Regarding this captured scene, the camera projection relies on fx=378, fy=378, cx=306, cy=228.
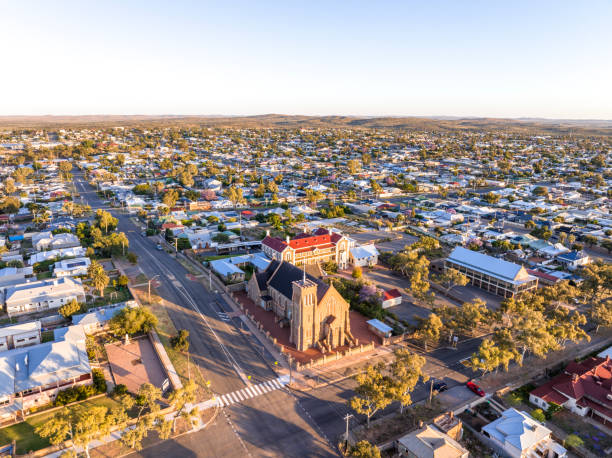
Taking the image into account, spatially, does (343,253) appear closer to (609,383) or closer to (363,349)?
(363,349)

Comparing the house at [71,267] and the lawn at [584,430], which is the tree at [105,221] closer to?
the house at [71,267]

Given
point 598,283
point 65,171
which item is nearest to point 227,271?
point 598,283

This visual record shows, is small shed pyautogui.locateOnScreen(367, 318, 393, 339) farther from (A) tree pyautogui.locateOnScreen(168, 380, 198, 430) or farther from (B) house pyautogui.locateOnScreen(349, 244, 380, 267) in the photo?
(A) tree pyautogui.locateOnScreen(168, 380, 198, 430)

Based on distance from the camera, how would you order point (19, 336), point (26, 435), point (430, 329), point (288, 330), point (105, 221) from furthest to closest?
point (105, 221), point (288, 330), point (430, 329), point (19, 336), point (26, 435)

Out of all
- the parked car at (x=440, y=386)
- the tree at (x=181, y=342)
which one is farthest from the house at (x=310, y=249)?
the parked car at (x=440, y=386)

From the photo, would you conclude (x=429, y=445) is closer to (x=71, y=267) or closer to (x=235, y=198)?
(x=71, y=267)

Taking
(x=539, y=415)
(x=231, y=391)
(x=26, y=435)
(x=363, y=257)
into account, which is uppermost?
(x=363, y=257)

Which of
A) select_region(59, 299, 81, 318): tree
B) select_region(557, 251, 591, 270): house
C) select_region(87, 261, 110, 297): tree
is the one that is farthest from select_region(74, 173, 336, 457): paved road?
select_region(557, 251, 591, 270): house
